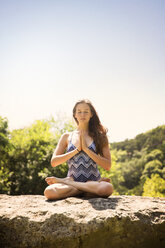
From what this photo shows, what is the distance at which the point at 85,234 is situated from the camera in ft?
6.77

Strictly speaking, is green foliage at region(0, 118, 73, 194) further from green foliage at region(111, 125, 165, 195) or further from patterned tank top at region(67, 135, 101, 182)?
green foliage at region(111, 125, 165, 195)

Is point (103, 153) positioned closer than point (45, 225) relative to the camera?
No

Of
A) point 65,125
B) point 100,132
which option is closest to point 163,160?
point 65,125

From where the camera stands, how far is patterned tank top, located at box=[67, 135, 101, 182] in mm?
3293

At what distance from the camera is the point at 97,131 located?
3.79m

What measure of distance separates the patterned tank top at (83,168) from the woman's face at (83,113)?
2.07 feet

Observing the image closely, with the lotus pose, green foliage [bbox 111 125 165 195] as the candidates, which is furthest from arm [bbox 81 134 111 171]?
green foliage [bbox 111 125 165 195]

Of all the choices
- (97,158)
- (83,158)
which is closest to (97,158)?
(97,158)

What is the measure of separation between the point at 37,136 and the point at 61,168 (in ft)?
9.26

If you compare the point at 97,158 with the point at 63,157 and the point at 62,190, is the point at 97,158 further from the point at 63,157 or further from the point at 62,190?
the point at 62,190

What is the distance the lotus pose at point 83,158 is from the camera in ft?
9.58

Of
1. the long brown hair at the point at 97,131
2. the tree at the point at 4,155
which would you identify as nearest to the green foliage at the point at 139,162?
the tree at the point at 4,155

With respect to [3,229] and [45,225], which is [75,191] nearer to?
[45,225]

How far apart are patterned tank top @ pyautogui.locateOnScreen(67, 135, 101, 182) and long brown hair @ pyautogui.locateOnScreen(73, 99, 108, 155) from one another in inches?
12.0
